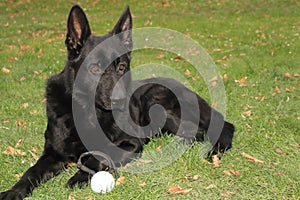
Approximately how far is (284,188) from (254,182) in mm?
274

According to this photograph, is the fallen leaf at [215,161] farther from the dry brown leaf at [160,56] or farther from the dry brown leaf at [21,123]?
the dry brown leaf at [160,56]

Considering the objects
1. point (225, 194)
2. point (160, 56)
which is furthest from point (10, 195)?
point (160, 56)

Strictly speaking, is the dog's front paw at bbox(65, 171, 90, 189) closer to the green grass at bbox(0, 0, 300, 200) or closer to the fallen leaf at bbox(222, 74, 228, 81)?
the green grass at bbox(0, 0, 300, 200)

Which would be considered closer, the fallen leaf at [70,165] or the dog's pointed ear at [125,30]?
the fallen leaf at [70,165]

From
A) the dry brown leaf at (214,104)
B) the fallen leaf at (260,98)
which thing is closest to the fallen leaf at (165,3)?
the fallen leaf at (260,98)

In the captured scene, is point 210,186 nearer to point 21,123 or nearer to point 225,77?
point 21,123

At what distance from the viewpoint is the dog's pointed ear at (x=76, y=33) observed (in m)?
4.00

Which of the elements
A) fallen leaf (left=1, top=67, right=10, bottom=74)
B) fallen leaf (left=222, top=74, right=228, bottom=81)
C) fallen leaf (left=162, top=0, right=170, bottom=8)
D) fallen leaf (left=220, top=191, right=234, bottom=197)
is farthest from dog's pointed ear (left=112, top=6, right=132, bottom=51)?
fallen leaf (left=162, top=0, right=170, bottom=8)

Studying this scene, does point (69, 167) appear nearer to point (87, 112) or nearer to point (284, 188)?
point (87, 112)

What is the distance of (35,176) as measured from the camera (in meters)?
3.70

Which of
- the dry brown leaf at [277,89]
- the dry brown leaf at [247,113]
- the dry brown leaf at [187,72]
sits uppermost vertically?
the dry brown leaf at [247,113]

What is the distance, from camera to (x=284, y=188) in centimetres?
359

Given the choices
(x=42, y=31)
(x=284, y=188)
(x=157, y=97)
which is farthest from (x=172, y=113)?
(x=42, y=31)

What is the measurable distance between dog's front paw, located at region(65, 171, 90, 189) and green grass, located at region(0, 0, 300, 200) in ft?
0.27
